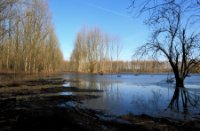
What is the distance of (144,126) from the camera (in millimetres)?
8008

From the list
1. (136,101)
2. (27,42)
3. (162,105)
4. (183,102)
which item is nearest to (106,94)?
(136,101)

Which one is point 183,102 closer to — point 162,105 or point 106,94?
point 162,105

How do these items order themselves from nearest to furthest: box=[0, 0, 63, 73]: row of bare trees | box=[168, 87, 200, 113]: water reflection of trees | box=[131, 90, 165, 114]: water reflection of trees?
box=[131, 90, 165, 114]: water reflection of trees
box=[168, 87, 200, 113]: water reflection of trees
box=[0, 0, 63, 73]: row of bare trees

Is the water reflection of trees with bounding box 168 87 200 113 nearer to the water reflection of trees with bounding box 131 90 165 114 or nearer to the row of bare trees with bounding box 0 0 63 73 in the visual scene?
the water reflection of trees with bounding box 131 90 165 114

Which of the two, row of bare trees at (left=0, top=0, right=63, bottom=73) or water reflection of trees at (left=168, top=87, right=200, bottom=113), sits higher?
row of bare trees at (left=0, top=0, right=63, bottom=73)

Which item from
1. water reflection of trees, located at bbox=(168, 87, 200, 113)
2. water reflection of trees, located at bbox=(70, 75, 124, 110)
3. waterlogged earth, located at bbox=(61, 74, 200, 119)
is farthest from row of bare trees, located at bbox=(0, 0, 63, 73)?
water reflection of trees, located at bbox=(168, 87, 200, 113)

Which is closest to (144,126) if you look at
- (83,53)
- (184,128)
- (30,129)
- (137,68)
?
(184,128)

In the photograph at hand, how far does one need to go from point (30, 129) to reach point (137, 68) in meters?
144

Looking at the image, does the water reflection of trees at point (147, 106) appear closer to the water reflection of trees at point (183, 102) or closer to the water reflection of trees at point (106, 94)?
the water reflection of trees at point (183, 102)

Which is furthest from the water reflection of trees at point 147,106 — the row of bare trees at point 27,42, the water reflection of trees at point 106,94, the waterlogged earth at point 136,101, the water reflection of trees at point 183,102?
the row of bare trees at point 27,42

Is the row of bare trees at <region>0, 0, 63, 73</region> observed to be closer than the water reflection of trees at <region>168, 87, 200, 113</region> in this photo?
No

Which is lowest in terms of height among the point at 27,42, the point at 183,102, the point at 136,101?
the point at 183,102

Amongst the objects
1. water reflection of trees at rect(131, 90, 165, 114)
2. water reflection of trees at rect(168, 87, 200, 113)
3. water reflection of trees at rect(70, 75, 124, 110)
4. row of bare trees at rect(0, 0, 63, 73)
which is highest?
row of bare trees at rect(0, 0, 63, 73)

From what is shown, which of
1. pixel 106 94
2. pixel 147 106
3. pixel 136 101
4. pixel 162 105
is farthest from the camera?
pixel 106 94
